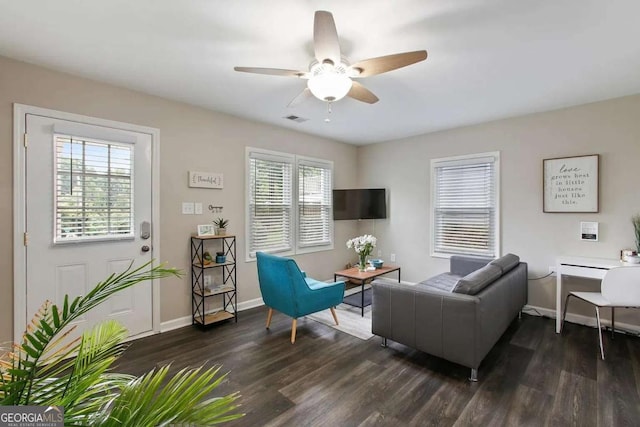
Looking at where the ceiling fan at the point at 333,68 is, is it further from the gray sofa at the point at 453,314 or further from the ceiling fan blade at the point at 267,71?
the gray sofa at the point at 453,314

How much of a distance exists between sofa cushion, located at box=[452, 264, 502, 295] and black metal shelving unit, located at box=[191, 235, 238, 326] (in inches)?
95.3

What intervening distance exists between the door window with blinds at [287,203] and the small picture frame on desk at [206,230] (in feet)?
1.66

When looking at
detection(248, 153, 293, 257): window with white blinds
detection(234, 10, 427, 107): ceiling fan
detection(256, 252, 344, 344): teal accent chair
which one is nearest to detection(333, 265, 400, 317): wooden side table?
detection(256, 252, 344, 344): teal accent chair

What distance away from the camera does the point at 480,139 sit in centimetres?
410

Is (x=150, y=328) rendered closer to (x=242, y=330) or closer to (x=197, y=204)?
(x=242, y=330)

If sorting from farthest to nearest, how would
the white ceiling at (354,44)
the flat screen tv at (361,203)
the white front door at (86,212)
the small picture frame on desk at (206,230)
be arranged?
the flat screen tv at (361,203), the small picture frame on desk at (206,230), the white front door at (86,212), the white ceiling at (354,44)

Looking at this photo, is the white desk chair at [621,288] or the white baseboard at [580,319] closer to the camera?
the white desk chair at [621,288]

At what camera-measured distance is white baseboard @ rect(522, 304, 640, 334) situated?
3.11 meters

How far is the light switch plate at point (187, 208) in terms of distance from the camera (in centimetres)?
334

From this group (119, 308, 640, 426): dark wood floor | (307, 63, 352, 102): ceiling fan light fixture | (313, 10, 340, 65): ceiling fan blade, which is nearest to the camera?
(313, 10, 340, 65): ceiling fan blade

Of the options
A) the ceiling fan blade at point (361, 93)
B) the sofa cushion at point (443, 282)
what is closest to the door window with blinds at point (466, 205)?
the sofa cushion at point (443, 282)

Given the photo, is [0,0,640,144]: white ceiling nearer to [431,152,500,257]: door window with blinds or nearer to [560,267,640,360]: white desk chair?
[431,152,500,257]: door window with blinds

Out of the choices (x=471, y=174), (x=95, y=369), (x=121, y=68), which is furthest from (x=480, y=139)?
(x=95, y=369)

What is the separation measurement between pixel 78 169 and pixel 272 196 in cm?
216
